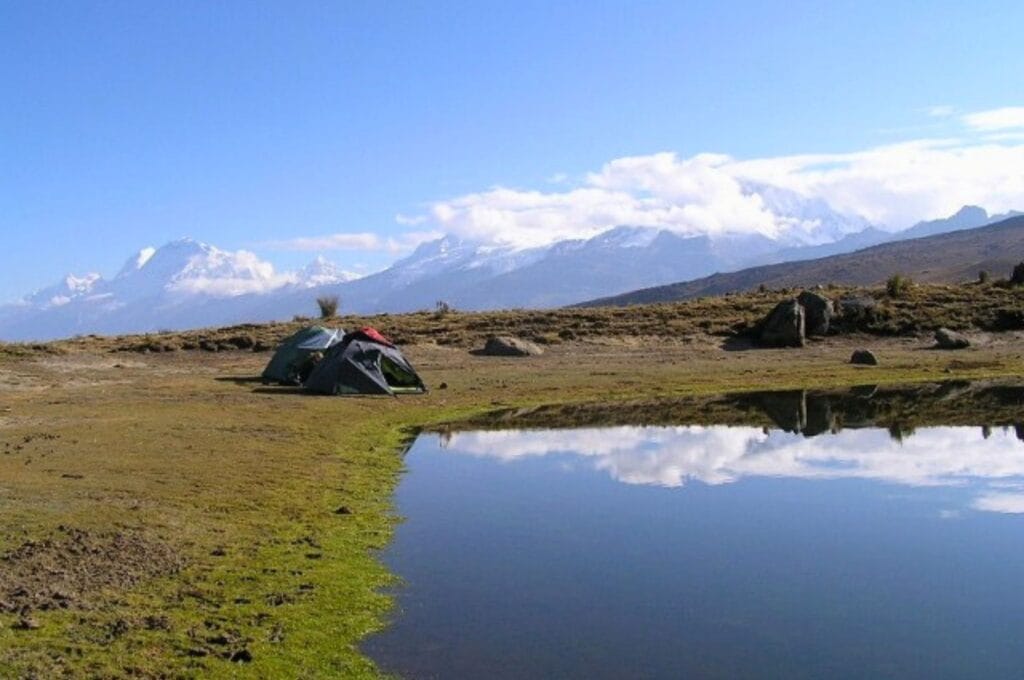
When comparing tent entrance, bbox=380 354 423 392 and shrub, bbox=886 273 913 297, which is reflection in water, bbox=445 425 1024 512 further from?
shrub, bbox=886 273 913 297

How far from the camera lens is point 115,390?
35312 millimetres

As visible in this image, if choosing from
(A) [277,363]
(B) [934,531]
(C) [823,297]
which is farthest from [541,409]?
(C) [823,297]

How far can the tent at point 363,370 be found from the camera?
34594 millimetres

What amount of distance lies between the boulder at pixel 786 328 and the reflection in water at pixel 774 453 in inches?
950

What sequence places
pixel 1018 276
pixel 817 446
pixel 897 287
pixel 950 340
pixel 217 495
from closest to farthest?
1. pixel 217 495
2. pixel 817 446
3. pixel 950 340
4. pixel 897 287
5. pixel 1018 276

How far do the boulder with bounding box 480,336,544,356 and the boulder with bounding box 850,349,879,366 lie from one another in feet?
49.0

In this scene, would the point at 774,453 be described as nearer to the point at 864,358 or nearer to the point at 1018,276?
the point at 864,358

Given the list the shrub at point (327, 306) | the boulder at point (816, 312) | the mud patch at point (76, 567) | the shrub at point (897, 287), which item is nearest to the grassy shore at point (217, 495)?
the mud patch at point (76, 567)

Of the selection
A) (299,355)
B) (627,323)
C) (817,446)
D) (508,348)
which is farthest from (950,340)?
(299,355)

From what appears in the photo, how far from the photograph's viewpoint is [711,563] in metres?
14.4

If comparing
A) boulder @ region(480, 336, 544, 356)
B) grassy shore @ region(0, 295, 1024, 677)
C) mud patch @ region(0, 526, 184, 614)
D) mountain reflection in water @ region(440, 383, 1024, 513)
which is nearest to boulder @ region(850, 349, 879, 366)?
grassy shore @ region(0, 295, 1024, 677)

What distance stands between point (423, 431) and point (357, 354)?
747 cm

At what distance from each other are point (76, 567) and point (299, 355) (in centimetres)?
2506

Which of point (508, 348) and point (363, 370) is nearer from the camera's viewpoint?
point (363, 370)
